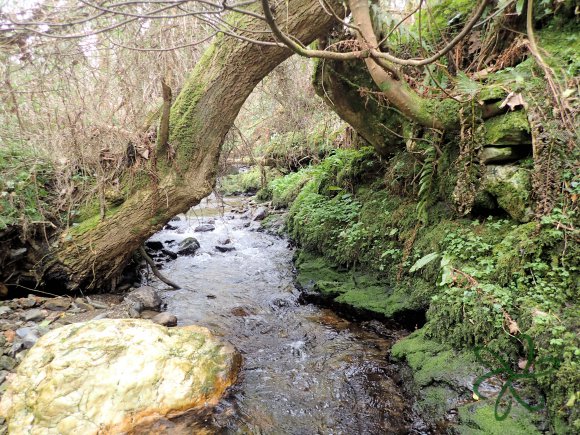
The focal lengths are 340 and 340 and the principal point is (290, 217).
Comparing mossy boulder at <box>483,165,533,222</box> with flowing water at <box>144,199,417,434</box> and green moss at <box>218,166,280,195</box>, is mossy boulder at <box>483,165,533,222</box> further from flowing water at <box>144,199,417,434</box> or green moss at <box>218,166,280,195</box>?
green moss at <box>218,166,280,195</box>

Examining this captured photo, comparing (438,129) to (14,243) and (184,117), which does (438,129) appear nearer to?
(184,117)

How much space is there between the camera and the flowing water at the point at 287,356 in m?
3.05

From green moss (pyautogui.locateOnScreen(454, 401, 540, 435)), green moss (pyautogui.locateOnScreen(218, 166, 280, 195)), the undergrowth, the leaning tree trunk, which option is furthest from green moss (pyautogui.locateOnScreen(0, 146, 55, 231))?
green moss (pyautogui.locateOnScreen(218, 166, 280, 195))

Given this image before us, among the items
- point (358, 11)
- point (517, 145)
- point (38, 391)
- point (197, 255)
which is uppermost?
point (358, 11)

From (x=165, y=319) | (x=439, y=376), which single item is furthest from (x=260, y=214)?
(x=439, y=376)

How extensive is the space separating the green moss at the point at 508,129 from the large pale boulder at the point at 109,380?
3717 millimetres

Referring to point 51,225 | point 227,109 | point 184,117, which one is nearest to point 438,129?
point 227,109

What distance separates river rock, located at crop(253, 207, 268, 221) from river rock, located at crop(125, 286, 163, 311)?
567 centimetres

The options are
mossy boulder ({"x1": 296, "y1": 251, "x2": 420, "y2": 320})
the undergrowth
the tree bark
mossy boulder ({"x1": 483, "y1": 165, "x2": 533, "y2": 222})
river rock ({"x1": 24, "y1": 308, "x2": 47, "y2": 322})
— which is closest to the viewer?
the undergrowth

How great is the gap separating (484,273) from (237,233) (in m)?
7.12

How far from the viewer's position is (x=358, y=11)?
3.64 meters

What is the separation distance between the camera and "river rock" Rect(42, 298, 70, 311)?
14.1 feet

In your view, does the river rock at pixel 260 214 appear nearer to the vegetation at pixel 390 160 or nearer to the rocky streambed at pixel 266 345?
the rocky streambed at pixel 266 345

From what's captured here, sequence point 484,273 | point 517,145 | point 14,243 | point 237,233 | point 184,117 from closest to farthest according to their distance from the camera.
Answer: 1. point 484,273
2. point 517,145
3. point 14,243
4. point 184,117
5. point 237,233
